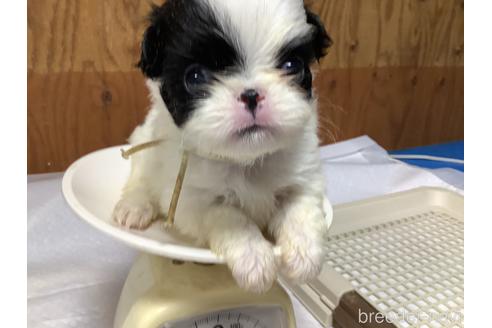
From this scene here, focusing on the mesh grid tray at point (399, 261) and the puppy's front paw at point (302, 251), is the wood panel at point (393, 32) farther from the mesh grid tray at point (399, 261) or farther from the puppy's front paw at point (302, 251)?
the puppy's front paw at point (302, 251)

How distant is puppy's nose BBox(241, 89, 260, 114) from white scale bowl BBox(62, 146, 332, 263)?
8.7 inches

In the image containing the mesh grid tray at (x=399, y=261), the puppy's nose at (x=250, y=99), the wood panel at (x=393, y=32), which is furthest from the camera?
the wood panel at (x=393, y=32)

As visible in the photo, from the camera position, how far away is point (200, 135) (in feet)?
2.39

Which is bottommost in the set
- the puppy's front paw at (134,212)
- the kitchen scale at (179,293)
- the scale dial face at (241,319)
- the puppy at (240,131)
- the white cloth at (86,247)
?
the white cloth at (86,247)

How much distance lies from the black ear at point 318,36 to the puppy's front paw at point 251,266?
1.27 feet

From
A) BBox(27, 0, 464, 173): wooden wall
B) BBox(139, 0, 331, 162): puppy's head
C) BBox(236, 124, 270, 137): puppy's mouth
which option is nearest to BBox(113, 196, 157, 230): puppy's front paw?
BBox(139, 0, 331, 162): puppy's head

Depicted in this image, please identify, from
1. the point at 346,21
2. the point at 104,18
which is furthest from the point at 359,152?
the point at 104,18

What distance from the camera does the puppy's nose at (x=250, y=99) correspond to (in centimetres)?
70

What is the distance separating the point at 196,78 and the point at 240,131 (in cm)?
13

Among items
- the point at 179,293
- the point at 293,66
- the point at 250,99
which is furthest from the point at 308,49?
the point at 179,293

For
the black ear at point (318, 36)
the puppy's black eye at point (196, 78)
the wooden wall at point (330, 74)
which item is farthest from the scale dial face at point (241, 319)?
the wooden wall at point (330, 74)

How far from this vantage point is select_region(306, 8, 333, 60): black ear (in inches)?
34.9

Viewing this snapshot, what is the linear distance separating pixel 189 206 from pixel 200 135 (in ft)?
0.61

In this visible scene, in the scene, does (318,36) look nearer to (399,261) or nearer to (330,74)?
(399,261)
